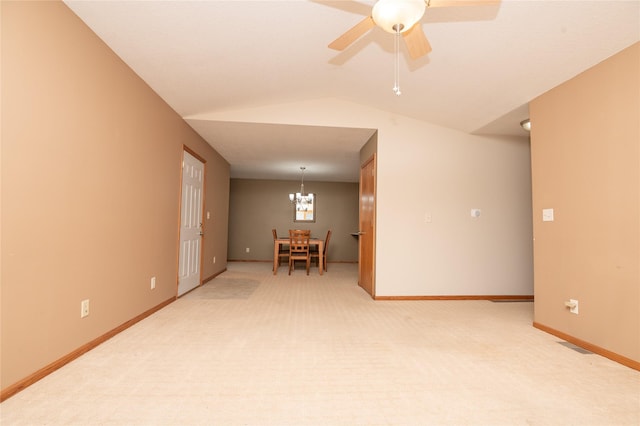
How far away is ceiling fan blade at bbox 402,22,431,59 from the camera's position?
5.57 ft

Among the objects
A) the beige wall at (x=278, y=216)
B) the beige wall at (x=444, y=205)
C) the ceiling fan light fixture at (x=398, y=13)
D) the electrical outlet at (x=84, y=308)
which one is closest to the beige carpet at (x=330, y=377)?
the electrical outlet at (x=84, y=308)

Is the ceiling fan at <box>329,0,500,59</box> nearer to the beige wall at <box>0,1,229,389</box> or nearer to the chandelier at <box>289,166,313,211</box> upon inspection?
the beige wall at <box>0,1,229,389</box>

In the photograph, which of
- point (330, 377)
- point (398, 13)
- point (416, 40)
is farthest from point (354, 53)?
point (330, 377)

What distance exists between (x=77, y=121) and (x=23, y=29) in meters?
0.56

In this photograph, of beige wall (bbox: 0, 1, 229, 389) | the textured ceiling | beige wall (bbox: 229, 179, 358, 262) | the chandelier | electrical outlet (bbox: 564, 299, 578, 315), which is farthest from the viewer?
the chandelier

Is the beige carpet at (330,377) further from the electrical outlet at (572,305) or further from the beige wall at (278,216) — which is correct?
the beige wall at (278,216)

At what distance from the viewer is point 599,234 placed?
230cm

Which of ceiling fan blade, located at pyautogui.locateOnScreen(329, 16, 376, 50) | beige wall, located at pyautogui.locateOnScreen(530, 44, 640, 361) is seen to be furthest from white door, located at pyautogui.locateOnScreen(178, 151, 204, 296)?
beige wall, located at pyautogui.locateOnScreen(530, 44, 640, 361)

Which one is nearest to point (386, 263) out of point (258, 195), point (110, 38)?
point (110, 38)

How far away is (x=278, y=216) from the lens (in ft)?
28.1

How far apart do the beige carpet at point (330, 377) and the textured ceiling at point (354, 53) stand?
2.17 meters

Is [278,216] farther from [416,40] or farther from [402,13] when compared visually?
[402,13]

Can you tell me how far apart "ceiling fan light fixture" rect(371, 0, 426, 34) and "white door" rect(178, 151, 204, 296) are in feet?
10.4

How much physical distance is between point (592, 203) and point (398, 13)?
2093 mm
